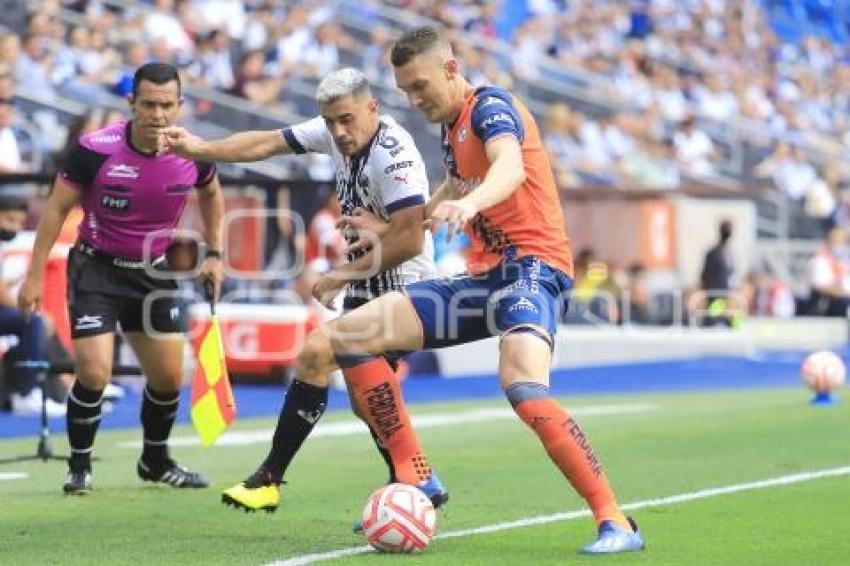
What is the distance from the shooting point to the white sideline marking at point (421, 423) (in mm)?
14078

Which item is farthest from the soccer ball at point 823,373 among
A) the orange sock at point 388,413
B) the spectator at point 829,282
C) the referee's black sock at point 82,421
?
the spectator at point 829,282

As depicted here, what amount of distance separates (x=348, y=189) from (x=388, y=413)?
1.10 m

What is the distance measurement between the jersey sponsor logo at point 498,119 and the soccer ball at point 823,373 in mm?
9727

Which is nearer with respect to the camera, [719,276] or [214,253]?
[214,253]

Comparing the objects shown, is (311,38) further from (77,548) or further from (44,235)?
(77,548)

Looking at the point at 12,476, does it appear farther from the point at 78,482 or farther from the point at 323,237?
the point at 323,237

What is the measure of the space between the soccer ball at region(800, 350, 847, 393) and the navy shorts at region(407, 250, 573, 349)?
921 centimetres

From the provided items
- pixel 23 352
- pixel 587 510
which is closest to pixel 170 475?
pixel 587 510

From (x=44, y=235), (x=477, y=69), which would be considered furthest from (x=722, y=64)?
(x=44, y=235)

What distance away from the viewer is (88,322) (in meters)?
10.2

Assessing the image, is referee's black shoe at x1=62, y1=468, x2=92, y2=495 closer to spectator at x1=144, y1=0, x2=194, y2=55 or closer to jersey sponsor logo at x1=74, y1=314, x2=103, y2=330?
jersey sponsor logo at x1=74, y1=314, x2=103, y2=330

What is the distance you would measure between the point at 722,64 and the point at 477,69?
32.0 feet

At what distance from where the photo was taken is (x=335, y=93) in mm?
8273

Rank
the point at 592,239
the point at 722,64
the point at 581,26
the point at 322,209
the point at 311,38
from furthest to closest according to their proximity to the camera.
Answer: the point at 722,64 → the point at 581,26 → the point at 592,239 → the point at 311,38 → the point at 322,209
